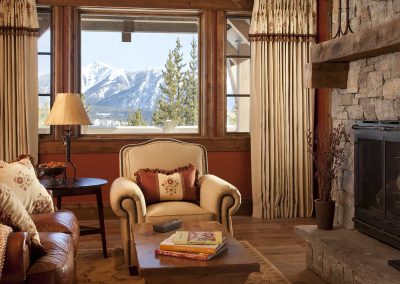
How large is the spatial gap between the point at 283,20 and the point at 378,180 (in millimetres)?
2511

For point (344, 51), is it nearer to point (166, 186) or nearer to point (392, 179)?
point (392, 179)

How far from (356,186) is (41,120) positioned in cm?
326

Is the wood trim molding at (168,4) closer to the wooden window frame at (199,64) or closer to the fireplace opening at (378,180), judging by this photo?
the wooden window frame at (199,64)

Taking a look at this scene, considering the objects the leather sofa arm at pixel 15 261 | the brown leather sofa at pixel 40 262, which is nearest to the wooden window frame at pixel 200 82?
the brown leather sofa at pixel 40 262

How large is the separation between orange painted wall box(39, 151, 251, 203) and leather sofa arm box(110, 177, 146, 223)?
1.88m

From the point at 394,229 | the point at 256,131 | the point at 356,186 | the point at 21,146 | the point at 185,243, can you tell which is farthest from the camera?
the point at 256,131

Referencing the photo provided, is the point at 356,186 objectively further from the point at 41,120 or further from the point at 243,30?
the point at 41,120

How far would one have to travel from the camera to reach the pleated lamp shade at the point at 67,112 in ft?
14.2

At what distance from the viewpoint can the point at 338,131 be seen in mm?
4352

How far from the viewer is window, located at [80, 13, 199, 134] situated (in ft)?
19.8

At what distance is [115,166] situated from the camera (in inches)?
229

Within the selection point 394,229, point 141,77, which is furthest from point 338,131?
point 141,77

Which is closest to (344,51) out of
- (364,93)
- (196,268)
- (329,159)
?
(364,93)

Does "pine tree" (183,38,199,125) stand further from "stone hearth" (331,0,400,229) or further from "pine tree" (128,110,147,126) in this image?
"stone hearth" (331,0,400,229)
